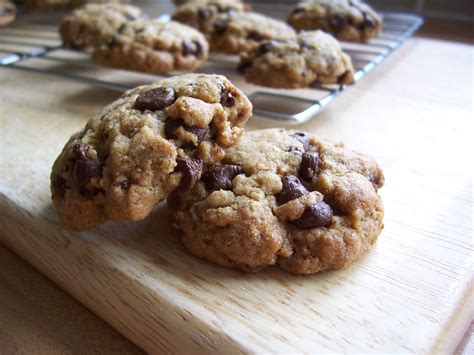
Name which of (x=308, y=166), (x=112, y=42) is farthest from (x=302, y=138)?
(x=112, y=42)

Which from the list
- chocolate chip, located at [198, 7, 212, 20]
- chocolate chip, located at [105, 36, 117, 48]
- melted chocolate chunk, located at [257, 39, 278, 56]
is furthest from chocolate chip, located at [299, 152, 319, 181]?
chocolate chip, located at [198, 7, 212, 20]

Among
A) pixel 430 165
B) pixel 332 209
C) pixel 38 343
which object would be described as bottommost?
pixel 38 343

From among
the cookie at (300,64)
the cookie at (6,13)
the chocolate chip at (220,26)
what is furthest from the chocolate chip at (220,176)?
the cookie at (6,13)

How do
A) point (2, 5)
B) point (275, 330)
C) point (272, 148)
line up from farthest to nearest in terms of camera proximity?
point (2, 5), point (272, 148), point (275, 330)

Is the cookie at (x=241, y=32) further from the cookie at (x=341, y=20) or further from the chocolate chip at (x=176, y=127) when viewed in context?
the chocolate chip at (x=176, y=127)

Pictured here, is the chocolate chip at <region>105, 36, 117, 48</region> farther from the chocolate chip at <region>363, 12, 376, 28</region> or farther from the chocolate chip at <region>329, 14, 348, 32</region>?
the chocolate chip at <region>363, 12, 376, 28</region>

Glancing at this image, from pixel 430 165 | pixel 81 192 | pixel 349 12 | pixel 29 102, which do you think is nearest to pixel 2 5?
pixel 29 102

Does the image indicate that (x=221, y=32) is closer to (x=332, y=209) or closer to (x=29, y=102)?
(x=29, y=102)

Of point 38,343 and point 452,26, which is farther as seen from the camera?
point 452,26
